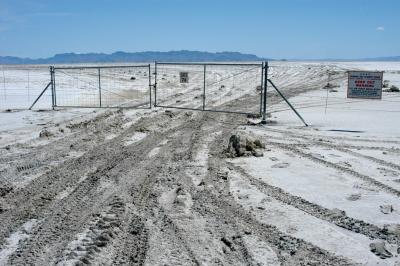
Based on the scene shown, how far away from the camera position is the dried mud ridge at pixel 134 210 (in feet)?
17.8

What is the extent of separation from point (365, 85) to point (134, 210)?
38.8 feet

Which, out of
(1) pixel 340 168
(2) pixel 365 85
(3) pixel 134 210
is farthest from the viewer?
(2) pixel 365 85

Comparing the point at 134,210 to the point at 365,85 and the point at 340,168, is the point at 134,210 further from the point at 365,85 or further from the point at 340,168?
the point at 365,85

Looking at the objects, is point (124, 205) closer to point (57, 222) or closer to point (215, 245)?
point (57, 222)

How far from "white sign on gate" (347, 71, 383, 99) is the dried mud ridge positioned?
679cm

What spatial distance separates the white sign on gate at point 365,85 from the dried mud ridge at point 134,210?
679 centimetres

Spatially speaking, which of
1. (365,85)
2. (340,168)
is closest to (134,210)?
(340,168)

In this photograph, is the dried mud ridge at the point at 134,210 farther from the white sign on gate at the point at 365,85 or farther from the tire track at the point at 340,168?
the white sign on gate at the point at 365,85

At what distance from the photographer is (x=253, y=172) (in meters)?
9.27

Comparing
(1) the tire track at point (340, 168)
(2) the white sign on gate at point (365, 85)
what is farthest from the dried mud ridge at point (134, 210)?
(2) the white sign on gate at point (365, 85)

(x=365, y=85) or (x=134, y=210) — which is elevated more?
(x=365, y=85)

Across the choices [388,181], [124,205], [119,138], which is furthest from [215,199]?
[119,138]

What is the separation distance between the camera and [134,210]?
688 centimetres

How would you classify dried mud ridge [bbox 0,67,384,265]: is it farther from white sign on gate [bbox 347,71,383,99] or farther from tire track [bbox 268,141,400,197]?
white sign on gate [bbox 347,71,383,99]
